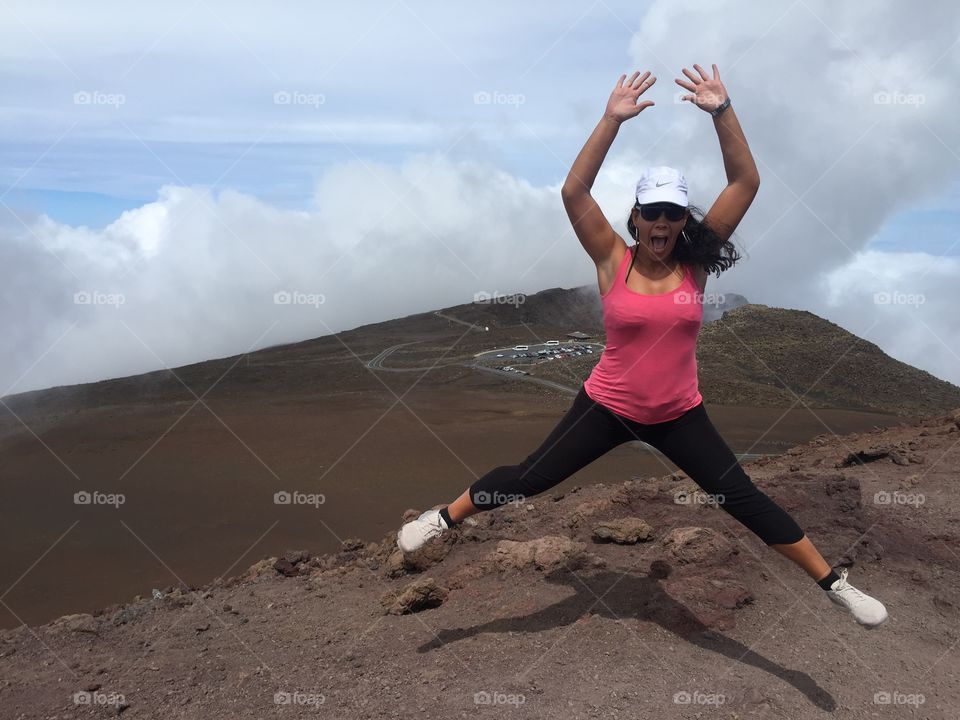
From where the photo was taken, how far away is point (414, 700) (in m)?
4.26

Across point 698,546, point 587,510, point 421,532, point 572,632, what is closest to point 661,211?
point 421,532

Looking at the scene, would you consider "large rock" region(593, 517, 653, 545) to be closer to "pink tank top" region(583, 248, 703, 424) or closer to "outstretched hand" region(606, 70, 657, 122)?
"pink tank top" region(583, 248, 703, 424)

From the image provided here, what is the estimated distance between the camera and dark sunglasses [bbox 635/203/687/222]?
398 cm

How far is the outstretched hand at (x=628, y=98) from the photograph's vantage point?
4012 mm

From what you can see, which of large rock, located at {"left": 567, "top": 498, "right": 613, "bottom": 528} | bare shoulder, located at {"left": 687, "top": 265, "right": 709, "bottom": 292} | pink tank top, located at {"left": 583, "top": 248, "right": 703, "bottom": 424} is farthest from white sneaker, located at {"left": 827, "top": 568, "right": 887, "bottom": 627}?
large rock, located at {"left": 567, "top": 498, "right": 613, "bottom": 528}

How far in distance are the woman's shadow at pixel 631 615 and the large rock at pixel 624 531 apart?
629 mm

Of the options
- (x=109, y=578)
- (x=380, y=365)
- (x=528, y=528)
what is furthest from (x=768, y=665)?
(x=380, y=365)

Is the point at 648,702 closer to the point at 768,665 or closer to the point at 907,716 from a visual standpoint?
the point at 768,665

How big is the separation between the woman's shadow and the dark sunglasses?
2.56 metres

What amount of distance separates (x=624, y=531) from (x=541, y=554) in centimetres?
79

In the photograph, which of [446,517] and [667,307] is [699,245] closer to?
[667,307]

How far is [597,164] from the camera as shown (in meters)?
4.07

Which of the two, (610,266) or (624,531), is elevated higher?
(610,266)

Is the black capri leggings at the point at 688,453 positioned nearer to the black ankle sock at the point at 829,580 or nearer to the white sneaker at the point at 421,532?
the black ankle sock at the point at 829,580
